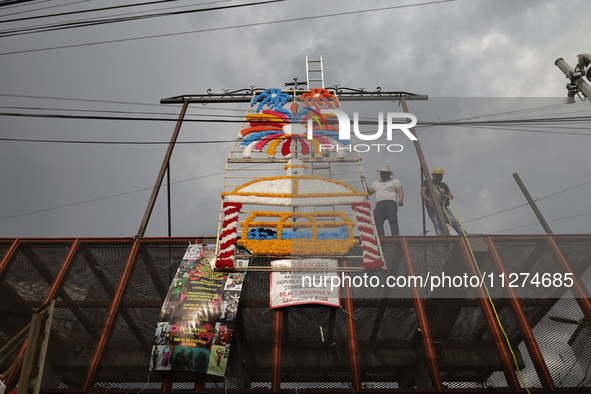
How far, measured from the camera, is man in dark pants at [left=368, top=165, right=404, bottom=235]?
1034 cm

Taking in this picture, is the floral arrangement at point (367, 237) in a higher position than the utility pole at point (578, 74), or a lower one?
lower

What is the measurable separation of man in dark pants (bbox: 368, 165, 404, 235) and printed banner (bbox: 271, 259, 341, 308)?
2554 millimetres

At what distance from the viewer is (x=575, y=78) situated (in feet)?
24.7

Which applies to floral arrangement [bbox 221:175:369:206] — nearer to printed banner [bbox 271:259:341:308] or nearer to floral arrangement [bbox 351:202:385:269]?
floral arrangement [bbox 351:202:385:269]

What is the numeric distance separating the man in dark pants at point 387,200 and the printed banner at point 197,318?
13.9 feet

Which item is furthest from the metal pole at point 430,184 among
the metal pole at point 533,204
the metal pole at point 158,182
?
the metal pole at point 158,182

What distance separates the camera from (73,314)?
8406 millimetres

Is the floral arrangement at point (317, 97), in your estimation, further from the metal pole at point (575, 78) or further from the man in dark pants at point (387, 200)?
the metal pole at point (575, 78)

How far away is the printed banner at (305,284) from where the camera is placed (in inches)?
317

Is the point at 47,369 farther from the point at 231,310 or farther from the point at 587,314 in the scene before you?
the point at 587,314

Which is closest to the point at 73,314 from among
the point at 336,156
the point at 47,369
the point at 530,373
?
the point at 47,369

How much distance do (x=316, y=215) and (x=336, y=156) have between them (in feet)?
9.45

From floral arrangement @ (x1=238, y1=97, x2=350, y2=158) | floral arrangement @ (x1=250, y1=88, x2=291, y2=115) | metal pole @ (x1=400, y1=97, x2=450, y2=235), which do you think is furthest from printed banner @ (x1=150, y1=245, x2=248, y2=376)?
floral arrangement @ (x1=250, y1=88, x2=291, y2=115)

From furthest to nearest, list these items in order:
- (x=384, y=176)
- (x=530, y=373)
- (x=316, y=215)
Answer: (x=384, y=176), (x=316, y=215), (x=530, y=373)
